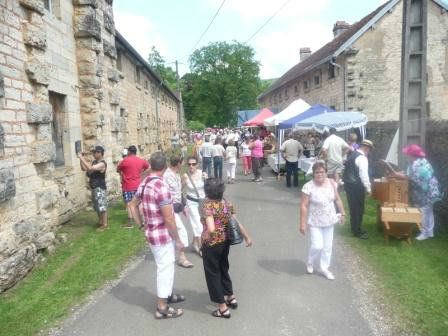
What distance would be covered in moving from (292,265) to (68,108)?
6.78m

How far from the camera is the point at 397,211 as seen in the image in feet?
20.7

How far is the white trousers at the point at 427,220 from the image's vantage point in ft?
21.7

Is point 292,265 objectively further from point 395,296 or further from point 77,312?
point 77,312

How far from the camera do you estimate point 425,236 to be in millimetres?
6699

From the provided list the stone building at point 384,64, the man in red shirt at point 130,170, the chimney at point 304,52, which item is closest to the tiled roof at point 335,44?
the stone building at point 384,64

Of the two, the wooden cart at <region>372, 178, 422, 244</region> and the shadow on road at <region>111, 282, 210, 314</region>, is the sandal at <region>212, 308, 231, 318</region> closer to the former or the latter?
the shadow on road at <region>111, 282, 210, 314</region>

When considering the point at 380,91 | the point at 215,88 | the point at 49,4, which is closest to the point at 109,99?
the point at 49,4

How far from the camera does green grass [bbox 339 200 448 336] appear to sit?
399cm

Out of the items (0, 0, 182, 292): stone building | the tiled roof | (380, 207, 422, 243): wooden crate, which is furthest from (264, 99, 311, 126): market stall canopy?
A: (380, 207, 422, 243): wooden crate

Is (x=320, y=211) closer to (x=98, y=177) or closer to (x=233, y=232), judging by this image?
(x=233, y=232)

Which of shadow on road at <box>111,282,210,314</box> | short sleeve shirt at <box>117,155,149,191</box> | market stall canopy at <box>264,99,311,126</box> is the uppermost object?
market stall canopy at <box>264,99,311,126</box>

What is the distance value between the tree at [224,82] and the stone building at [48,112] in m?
39.1

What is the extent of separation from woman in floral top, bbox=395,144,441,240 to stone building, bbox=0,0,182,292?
255 inches

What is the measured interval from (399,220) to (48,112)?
652cm
